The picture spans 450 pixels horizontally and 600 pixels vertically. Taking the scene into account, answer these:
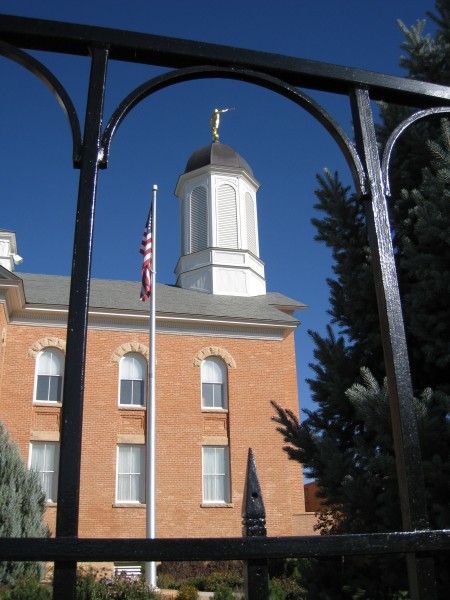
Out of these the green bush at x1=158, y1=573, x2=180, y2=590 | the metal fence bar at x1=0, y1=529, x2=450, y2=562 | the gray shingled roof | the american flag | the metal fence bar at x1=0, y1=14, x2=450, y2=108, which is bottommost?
the green bush at x1=158, y1=573, x2=180, y2=590

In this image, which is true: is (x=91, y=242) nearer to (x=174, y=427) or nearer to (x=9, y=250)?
(x=174, y=427)

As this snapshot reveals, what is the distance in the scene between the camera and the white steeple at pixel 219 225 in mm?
30062

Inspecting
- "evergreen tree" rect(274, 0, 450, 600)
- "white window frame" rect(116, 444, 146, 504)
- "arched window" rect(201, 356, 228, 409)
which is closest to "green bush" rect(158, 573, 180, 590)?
"white window frame" rect(116, 444, 146, 504)

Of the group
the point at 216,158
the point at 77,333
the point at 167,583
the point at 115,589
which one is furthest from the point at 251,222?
the point at 77,333

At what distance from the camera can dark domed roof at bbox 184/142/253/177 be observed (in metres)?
32.8

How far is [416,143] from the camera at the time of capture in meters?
6.43

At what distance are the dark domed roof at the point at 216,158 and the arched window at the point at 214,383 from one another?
12294 millimetres

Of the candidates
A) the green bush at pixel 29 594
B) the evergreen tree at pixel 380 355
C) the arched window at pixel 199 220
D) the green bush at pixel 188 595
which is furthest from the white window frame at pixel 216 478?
the evergreen tree at pixel 380 355

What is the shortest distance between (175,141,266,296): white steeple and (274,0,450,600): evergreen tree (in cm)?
2273

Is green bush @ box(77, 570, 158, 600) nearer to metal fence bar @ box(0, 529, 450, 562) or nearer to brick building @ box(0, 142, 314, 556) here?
brick building @ box(0, 142, 314, 556)

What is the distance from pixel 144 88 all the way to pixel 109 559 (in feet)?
6.04

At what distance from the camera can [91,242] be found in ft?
7.84

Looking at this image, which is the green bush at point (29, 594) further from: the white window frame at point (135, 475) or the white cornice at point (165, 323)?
the white cornice at point (165, 323)

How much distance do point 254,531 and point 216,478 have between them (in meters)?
22.0
